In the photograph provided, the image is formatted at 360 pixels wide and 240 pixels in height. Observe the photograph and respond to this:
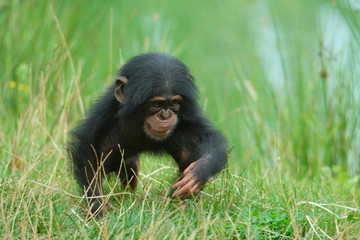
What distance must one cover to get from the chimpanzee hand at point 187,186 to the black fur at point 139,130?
0.18 metres

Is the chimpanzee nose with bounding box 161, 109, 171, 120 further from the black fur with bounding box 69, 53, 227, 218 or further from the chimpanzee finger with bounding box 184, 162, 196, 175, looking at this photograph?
the chimpanzee finger with bounding box 184, 162, 196, 175

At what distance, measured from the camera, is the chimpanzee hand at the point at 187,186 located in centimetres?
509

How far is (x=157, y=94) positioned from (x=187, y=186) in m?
0.75

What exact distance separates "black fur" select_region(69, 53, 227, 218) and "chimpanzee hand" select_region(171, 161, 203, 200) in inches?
6.9

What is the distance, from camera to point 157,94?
214 inches

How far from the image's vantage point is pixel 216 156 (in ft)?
17.7

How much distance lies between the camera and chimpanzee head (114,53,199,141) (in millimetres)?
5449

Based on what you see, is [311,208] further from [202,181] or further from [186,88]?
[186,88]

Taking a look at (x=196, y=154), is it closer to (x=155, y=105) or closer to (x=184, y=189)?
(x=155, y=105)

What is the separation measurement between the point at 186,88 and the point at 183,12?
14448 mm

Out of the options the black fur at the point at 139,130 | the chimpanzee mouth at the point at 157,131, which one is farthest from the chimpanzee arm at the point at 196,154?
the chimpanzee mouth at the point at 157,131

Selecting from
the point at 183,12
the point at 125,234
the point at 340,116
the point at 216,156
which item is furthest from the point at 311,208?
the point at 183,12

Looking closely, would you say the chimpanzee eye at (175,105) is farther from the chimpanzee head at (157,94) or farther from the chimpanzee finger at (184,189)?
the chimpanzee finger at (184,189)

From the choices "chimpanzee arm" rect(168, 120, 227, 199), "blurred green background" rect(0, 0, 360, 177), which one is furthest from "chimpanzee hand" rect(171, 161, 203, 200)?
"blurred green background" rect(0, 0, 360, 177)
